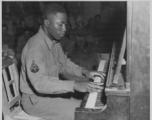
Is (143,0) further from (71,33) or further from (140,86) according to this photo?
(71,33)

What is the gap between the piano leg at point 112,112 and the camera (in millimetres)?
1622

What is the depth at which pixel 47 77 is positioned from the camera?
81.0 inches

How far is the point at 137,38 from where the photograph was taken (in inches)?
61.9

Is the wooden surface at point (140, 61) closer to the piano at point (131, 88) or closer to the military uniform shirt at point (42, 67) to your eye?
the piano at point (131, 88)

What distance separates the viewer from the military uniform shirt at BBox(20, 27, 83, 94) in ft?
6.62

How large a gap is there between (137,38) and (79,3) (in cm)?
917

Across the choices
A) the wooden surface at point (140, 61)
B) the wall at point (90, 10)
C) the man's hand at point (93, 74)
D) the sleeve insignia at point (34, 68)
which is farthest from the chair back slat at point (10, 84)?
the wall at point (90, 10)

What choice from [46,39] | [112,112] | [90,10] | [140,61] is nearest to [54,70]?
[46,39]

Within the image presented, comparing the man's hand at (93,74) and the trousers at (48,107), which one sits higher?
the man's hand at (93,74)

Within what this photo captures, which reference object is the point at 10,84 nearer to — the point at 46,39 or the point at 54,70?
the point at 54,70

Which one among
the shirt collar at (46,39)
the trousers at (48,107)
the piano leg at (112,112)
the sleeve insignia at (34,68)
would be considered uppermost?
the shirt collar at (46,39)

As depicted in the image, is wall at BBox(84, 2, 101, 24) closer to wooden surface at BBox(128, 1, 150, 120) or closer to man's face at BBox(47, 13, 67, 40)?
man's face at BBox(47, 13, 67, 40)

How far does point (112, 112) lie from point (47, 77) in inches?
26.8

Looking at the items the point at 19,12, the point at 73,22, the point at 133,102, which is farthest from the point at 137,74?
the point at 19,12
